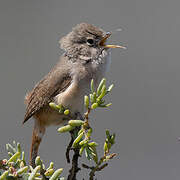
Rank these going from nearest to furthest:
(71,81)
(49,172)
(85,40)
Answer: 1. (49,172)
2. (71,81)
3. (85,40)

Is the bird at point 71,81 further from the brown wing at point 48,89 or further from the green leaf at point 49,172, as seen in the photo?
the green leaf at point 49,172

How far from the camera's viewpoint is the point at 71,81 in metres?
3.05

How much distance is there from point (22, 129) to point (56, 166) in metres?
0.67

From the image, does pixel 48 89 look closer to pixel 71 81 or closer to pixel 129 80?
pixel 71 81

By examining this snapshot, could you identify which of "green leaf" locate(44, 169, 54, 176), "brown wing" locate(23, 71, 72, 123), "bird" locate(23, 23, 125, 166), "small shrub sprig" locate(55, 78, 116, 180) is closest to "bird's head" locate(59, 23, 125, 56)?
"bird" locate(23, 23, 125, 166)

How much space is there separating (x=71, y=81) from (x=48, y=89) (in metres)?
0.17

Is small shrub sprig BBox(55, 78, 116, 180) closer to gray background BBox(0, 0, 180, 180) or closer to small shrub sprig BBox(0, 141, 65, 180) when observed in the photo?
small shrub sprig BBox(0, 141, 65, 180)

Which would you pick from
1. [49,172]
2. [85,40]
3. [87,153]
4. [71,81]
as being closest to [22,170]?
[49,172]

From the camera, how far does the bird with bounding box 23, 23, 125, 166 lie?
2963 mm

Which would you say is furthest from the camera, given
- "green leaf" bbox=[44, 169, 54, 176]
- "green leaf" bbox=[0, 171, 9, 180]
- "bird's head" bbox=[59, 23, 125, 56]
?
"bird's head" bbox=[59, 23, 125, 56]

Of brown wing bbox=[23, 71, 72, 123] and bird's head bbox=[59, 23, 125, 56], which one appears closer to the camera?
brown wing bbox=[23, 71, 72, 123]

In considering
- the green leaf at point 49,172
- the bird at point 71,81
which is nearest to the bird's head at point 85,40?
the bird at point 71,81

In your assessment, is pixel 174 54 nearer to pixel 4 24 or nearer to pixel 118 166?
pixel 118 166

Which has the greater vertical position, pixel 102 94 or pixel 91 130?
pixel 102 94
